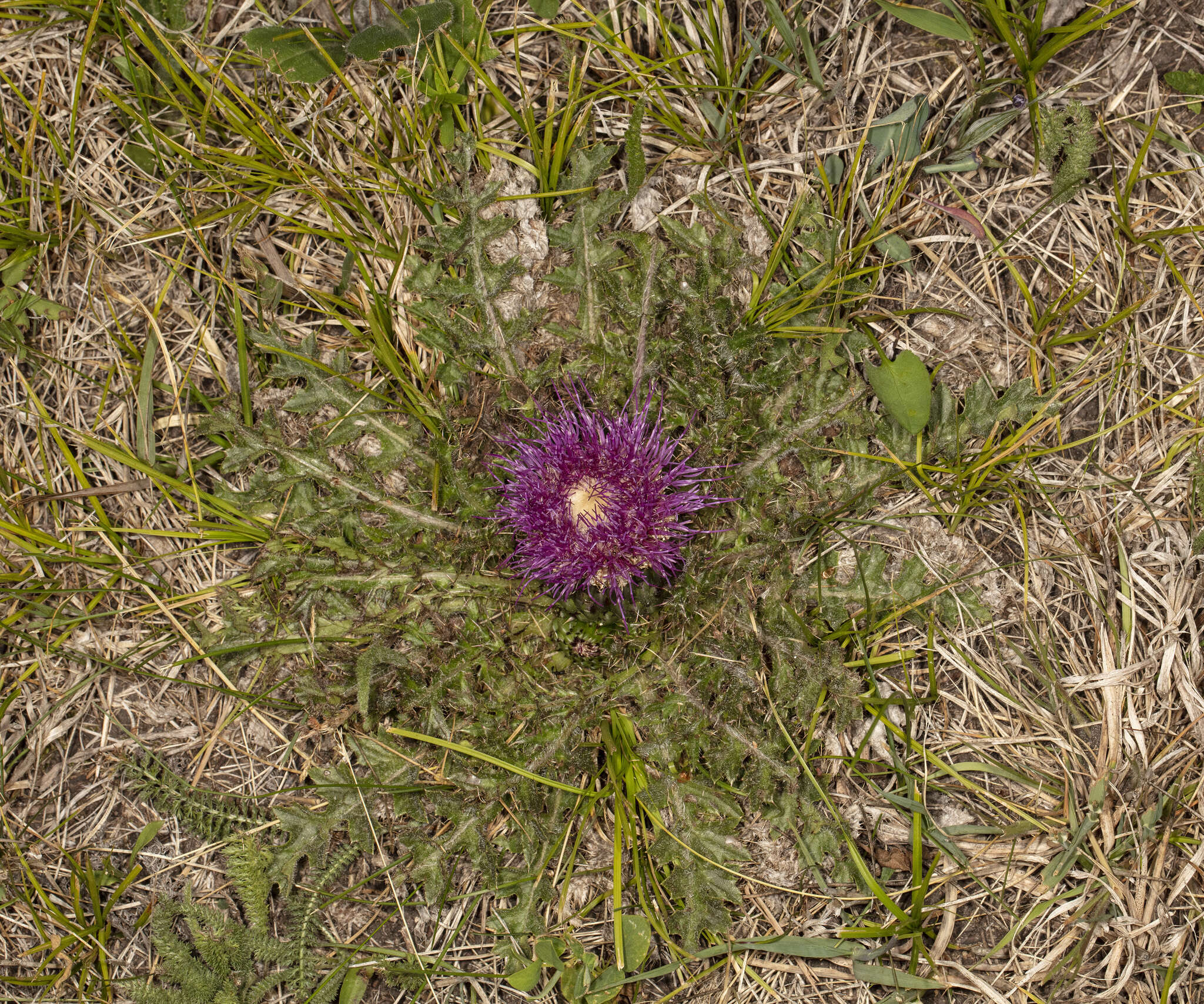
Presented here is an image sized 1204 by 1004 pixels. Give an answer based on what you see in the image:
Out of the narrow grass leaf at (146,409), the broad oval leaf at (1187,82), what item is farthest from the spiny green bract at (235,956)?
the broad oval leaf at (1187,82)

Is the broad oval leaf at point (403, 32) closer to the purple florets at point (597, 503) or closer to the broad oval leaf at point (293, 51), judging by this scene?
the broad oval leaf at point (293, 51)

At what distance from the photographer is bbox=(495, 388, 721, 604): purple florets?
3064 millimetres

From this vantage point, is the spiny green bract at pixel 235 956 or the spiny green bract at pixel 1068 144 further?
the spiny green bract at pixel 235 956

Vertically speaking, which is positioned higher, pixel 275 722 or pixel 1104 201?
pixel 1104 201

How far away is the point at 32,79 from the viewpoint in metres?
3.67

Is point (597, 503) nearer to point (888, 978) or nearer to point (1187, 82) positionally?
point (888, 978)

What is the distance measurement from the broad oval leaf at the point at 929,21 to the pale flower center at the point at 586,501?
2.18 m

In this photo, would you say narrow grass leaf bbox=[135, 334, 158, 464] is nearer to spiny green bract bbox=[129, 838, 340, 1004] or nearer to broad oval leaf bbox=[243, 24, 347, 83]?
broad oval leaf bbox=[243, 24, 347, 83]

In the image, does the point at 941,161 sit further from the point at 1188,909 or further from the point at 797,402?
the point at 1188,909

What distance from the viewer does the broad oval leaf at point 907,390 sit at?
10.4 ft

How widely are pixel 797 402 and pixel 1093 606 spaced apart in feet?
4.81

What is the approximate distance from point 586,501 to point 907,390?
1346 mm

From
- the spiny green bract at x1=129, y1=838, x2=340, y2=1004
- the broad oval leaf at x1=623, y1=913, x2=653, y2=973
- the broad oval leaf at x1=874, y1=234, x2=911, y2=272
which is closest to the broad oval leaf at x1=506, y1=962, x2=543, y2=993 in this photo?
the broad oval leaf at x1=623, y1=913, x2=653, y2=973

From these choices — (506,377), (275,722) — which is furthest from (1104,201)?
(275,722)
